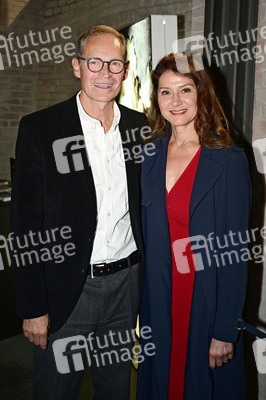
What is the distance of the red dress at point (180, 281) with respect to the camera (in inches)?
69.7

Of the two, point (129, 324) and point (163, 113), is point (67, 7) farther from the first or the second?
point (129, 324)

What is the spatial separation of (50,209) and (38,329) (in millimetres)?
535

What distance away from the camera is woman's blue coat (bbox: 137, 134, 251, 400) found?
1.67m

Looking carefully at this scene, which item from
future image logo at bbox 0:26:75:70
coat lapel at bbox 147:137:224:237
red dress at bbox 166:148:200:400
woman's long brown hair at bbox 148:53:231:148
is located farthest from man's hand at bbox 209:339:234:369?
future image logo at bbox 0:26:75:70

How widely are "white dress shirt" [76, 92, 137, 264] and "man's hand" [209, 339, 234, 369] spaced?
0.57 meters

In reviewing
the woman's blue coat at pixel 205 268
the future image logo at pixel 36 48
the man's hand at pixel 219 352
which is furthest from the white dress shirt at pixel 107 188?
the future image logo at pixel 36 48

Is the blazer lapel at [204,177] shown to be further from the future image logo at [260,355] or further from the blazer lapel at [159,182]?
the future image logo at [260,355]

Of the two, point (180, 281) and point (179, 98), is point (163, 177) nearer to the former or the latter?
point (179, 98)

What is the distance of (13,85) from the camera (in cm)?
581

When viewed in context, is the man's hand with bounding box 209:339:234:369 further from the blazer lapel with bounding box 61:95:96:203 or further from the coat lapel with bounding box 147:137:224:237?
the blazer lapel with bounding box 61:95:96:203

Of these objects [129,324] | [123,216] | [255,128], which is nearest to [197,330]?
[129,324]

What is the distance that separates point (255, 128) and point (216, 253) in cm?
110

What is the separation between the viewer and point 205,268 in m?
1.73

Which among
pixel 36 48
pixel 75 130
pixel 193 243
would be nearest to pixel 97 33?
pixel 75 130
